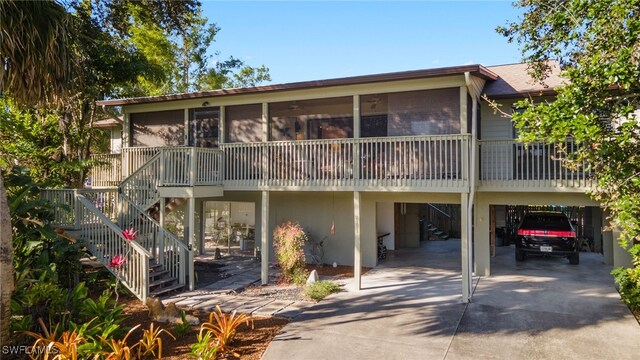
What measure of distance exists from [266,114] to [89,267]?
6.31 metres

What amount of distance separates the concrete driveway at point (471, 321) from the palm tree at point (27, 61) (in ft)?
13.4

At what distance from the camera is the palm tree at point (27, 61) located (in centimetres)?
566

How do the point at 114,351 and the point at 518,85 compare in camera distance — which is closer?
the point at 114,351

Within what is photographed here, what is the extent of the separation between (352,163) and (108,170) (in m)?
9.34

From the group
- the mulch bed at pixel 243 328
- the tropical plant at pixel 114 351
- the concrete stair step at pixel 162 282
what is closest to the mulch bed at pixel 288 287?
the mulch bed at pixel 243 328

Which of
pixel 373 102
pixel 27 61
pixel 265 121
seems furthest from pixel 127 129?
pixel 373 102

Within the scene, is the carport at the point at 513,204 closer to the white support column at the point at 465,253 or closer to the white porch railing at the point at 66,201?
the white support column at the point at 465,253

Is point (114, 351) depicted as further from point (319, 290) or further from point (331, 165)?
point (331, 165)

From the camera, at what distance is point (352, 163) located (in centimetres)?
1038

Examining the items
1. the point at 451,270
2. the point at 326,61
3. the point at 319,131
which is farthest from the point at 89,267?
the point at 326,61

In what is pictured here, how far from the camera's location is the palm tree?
5656 millimetres

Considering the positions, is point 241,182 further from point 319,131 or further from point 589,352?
point 589,352

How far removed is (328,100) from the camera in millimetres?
12289

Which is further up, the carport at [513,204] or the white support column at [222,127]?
the white support column at [222,127]
